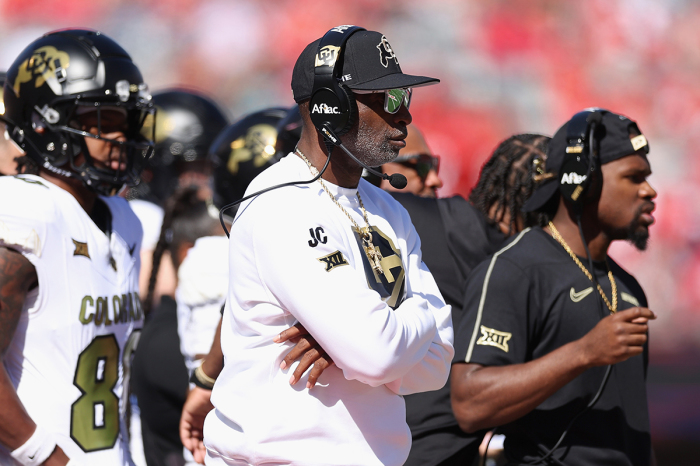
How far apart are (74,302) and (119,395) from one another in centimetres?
42

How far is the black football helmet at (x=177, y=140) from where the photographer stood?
6.56 metres

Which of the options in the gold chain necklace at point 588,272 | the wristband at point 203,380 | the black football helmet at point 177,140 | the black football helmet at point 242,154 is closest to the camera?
the wristband at point 203,380

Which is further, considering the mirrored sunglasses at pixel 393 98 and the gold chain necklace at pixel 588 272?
the gold chain necklace at pixel 588 272

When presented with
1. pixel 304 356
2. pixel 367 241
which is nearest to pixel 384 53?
pixel 367 241

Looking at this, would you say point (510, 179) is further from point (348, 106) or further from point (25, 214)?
point (25, 214)

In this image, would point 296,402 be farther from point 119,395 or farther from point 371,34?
point 119,395

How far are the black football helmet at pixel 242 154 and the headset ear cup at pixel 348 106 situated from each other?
216cm

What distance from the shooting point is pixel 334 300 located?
1980mm

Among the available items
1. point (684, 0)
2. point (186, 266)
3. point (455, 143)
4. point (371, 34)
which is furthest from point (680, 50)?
point (371, 34)

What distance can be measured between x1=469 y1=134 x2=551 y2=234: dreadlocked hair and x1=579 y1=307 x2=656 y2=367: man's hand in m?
1.26

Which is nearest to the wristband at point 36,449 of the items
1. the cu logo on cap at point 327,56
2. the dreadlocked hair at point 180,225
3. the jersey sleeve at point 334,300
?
the jersey sleeve at point 334,300

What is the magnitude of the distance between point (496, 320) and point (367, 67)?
1.15 metres

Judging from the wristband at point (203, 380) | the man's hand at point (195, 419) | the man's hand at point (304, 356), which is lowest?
the man's hand at point (195, 419)

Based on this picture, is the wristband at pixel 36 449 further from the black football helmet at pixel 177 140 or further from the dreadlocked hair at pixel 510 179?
the black football helmet at pixel 177 140
